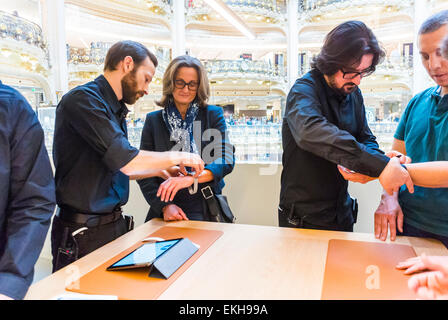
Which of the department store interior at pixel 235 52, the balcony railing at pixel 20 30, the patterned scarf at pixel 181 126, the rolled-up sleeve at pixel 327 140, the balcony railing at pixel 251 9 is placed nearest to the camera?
the rolled-up sleeve at pixel 327 140

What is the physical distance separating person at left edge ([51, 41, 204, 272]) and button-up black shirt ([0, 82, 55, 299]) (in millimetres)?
348

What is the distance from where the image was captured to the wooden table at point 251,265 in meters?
0.85

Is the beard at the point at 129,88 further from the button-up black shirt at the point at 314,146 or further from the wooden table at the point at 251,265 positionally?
the button-up black shirt at the point at 314,146

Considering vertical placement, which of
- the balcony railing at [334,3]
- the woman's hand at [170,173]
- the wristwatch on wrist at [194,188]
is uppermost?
the balcony railing at [334,3]

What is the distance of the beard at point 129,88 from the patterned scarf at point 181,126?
0.24m

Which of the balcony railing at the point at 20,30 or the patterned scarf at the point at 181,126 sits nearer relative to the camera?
the patterned scarf at the point at 181,126

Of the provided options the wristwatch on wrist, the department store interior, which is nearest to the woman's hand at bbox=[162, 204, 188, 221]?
the wristwatch on wrist

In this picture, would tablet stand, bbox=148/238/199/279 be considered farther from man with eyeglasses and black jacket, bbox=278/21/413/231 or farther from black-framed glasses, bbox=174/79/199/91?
black-framed glasses, bbox=174/79/199/91

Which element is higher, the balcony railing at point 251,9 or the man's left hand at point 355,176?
the balcony railing at point 251,9

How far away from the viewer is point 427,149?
4.13 feet

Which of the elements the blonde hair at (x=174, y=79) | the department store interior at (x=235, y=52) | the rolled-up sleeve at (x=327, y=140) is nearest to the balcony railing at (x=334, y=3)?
the department store interior at (x=235, y=52)

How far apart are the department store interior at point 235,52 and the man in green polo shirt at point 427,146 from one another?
Answer: 4.39 ft

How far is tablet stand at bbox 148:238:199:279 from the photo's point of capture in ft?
3.08

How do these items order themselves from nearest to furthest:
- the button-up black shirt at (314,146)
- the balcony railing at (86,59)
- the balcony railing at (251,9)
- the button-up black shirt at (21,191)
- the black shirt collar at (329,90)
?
the button-up black shirt at (21,191), the button-up black shirt at (314,146), the black shirt collar at (329,90), the balcony railing at (86,59), the balcony railing at (251,9)
